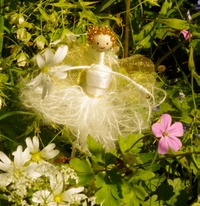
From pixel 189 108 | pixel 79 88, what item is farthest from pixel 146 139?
pixel 79 88

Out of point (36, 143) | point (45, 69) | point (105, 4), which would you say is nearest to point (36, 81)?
point (45, 69)

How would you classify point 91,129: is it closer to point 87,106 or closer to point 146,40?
point 87,106

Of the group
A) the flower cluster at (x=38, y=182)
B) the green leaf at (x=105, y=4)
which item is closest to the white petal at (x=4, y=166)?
the flower cluster at (x=38, y=182)

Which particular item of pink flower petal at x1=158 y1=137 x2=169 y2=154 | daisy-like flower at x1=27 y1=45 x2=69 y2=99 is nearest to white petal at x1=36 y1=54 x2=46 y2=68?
daisy-like flower at x1=27 y1=45 x2=69 y2=99

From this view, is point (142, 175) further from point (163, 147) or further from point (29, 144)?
point (29, 144)

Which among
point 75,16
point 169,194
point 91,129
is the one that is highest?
point 75,16

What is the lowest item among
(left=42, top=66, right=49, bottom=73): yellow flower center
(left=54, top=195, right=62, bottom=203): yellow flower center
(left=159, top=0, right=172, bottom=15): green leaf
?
(left=54, top=195, right=62, bottom=203): yellow flower center

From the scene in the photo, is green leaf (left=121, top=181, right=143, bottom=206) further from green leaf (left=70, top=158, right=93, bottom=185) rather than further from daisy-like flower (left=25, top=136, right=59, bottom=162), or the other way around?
daisy-like flower (left=25, top=136, right=59, bottom=162)

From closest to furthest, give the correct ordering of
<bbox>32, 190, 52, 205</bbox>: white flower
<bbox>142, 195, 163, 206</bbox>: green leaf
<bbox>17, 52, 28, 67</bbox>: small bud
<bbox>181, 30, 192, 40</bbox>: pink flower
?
<bbox>32, 190, 52, 205</bbox>: white flower → <bbox>142, 195, 163, 206</bbox>: green leaf → <bbox>17, 52, 28, 67</bbox>: small bud → <bbox>181, 30, 192, 40</bbox>: pink flower
